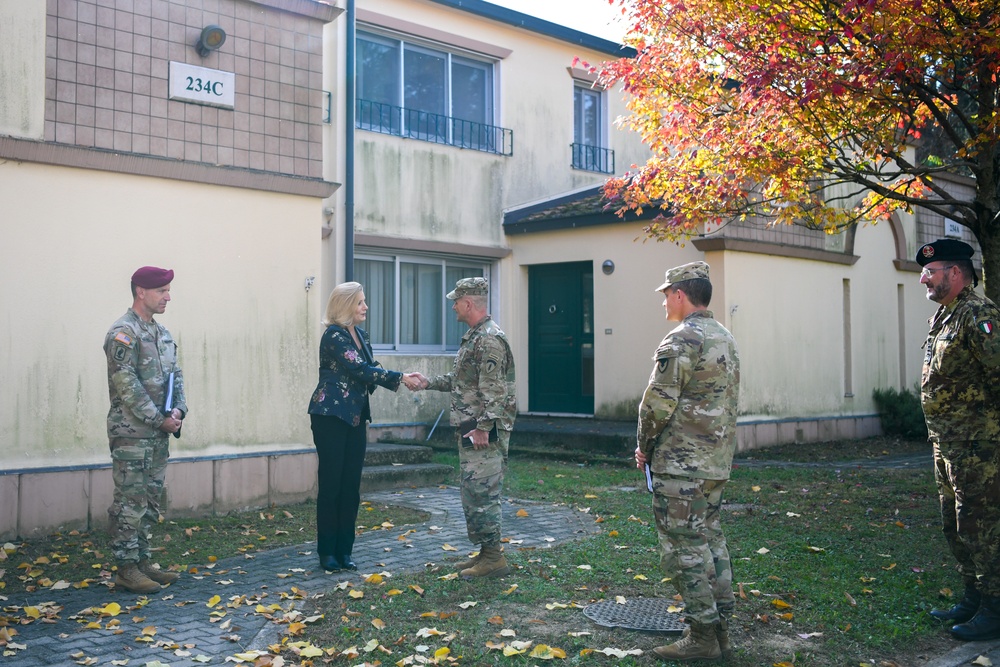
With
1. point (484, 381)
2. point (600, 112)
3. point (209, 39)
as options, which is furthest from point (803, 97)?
point (600, 112)

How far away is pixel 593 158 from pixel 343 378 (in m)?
11.7

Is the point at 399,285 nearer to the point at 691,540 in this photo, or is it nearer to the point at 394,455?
the point at 394,455

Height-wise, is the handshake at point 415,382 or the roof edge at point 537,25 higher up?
the roof edge at point 537,25

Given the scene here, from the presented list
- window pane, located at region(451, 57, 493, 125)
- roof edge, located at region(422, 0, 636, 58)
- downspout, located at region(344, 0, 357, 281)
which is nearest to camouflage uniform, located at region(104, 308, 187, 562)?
downspout, located at region(344, 0, 357, 281)

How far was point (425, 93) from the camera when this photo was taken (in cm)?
1537

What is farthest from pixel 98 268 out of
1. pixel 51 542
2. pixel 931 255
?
pixel 931 255

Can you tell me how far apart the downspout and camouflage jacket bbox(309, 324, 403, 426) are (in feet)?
20.2

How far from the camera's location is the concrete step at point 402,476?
1038cm

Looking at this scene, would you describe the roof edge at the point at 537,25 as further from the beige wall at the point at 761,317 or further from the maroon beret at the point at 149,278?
the maroon beret at the point at 149,278

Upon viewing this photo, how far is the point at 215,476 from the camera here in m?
8.98

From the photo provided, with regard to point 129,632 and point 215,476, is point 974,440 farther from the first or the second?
point 215,476

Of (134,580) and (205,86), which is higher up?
(205,86)

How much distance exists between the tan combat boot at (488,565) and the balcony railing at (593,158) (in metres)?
11.6

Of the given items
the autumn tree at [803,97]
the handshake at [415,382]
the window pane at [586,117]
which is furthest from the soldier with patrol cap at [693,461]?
the window pane at [586,117]
